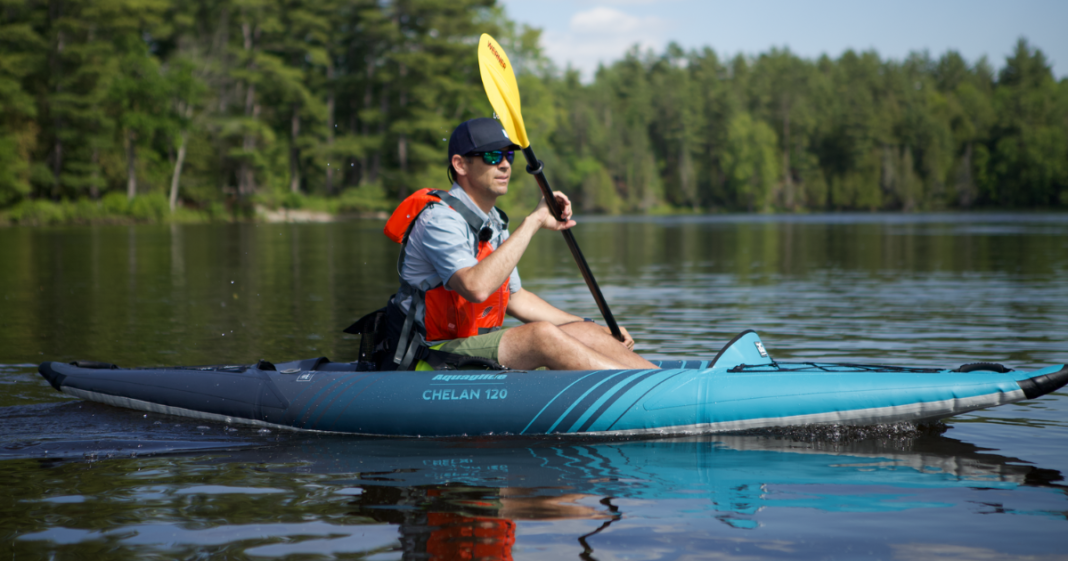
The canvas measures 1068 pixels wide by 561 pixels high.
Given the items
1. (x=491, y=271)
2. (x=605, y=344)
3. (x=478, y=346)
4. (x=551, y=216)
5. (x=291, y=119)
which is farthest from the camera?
(x=291, y=119)

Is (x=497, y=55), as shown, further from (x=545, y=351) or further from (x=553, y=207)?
(x=545, y=351)

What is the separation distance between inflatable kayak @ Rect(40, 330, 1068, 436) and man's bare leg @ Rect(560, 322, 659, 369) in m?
0.24

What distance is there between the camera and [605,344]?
5.03 metres

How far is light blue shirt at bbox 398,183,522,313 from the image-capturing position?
447 centimetres

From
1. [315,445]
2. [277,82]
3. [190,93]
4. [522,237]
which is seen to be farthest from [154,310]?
[277,82]

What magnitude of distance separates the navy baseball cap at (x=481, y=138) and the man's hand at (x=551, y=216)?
35 centimetres

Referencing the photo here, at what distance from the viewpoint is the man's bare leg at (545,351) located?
4754mm

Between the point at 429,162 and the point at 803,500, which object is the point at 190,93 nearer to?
the point at 429,162

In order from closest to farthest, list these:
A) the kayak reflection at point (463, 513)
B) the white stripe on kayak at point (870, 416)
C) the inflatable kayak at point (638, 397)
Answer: the kayak reflection at point (463, 513), the white stripe on kayak at point (870, 416), the inflatable kayak at point (638, 397)

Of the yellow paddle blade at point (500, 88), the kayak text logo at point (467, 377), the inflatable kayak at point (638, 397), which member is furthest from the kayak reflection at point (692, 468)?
the yellow paddle blade at point (500, 88)

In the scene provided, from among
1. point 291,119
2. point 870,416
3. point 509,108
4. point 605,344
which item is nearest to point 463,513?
point 605,344

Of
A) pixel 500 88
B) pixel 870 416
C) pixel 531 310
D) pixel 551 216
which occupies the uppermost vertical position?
pixel 500 88

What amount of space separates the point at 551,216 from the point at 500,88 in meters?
1.02

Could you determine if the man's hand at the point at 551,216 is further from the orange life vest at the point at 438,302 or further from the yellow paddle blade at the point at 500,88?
the yellow paddle blade at the point at 500,88
